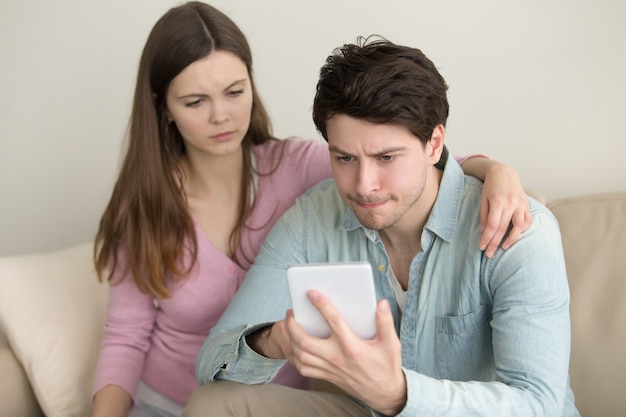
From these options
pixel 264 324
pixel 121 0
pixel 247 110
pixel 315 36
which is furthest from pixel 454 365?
pixel 121 0

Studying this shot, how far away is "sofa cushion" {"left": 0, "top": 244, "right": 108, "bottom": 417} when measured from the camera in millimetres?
1800

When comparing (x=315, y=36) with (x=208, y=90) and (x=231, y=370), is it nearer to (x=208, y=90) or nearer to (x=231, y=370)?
(x=208, y=90)

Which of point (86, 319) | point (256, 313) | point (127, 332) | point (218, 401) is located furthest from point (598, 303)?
point (86, 319)

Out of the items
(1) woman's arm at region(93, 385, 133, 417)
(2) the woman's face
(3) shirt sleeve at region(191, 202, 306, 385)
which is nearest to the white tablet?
(3) shirt sleeve at region(191, 202, 306, 385)

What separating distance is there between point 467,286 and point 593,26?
2.80 feet

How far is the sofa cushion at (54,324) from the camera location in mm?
1800

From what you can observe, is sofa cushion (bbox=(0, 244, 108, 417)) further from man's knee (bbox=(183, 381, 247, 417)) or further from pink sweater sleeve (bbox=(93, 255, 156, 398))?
man's knee (bbox=(183, 381, 247, 417))

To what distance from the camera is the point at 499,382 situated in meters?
1.21

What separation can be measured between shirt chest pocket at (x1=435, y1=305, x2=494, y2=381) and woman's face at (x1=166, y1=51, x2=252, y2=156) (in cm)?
63

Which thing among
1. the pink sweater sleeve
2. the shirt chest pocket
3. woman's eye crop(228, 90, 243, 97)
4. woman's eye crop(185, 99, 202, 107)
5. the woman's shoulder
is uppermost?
woman's eye crop(228, 90, 243, 97)

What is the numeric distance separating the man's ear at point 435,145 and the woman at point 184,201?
422 millimetres

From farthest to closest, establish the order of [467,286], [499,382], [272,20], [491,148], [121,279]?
[272,20]
[491,148]
[121,279]
[467,286]
[499,382]

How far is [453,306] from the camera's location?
140cm

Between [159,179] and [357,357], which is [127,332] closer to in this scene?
[159,179]
